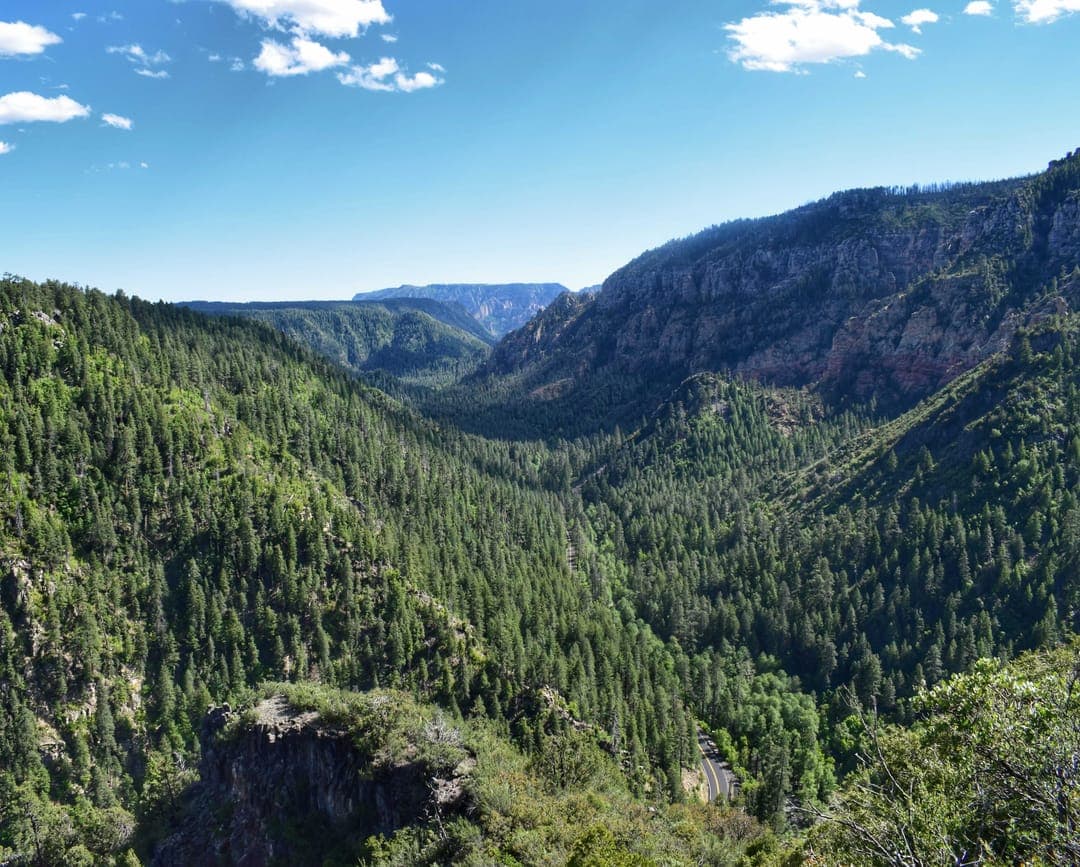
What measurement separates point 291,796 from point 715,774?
69514mm

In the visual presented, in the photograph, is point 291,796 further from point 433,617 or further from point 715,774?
point 715,774

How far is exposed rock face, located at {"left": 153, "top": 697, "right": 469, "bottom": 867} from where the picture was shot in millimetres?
62188

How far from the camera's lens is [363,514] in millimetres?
152125

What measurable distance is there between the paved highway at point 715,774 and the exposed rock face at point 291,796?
55.0 metres

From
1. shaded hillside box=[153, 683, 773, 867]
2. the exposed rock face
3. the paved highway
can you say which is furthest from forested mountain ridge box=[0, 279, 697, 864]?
shaded hillside box=[153, 683, 773, 867]

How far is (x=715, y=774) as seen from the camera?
10500cm

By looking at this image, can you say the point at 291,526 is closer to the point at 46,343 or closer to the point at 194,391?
the point at 194,391

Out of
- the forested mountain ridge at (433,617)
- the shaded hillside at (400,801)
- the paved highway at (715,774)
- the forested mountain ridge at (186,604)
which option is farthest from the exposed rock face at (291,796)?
the paved highway at (715,774)

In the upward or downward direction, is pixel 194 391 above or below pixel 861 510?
above

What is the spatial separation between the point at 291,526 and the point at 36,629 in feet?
142

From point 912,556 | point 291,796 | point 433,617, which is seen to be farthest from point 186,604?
point 912,556

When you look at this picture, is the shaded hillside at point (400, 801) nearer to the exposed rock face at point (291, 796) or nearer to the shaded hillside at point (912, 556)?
the exposed rock face at point (291, 796)

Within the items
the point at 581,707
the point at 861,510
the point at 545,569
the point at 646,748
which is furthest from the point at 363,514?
the point at 861,510

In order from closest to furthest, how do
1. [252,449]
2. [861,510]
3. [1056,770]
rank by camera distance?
1. [1056,770]
2. [252,449]
3. [861,510]
